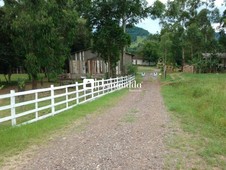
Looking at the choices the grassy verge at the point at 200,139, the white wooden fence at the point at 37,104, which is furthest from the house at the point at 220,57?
the grassy verge at the point at 200,139

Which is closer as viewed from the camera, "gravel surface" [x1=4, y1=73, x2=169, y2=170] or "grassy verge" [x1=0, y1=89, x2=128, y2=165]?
"gravel surface" [x1=4, y1=73, x2=169, y2=170]

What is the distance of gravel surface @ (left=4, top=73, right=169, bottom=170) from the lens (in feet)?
20.4

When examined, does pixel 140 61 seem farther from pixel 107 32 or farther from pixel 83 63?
pixel 107 32

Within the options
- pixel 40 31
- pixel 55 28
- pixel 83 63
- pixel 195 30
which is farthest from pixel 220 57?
pixel 40 31

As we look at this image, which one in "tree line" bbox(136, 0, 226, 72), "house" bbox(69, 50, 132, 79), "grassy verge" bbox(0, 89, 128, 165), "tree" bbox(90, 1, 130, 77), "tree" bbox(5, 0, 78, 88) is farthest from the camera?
"tree line" bbox(136, 0, 226, 72)

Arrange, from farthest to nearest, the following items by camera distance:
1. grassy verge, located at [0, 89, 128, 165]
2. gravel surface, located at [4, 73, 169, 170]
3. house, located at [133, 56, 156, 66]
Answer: house, located at [133, 56, 156, 66] → grassy verge, located at [0, 89, 128, 165] → gravel surface, located at [4, 73, 169, 170]

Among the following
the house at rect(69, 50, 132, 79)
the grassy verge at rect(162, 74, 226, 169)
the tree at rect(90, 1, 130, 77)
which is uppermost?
the tree at rect(90, 1, 130, 77)

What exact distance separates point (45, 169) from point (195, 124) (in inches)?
231

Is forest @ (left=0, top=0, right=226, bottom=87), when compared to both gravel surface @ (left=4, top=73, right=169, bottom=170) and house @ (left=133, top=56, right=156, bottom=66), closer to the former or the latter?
gravel surface @ (left=4, top=73, right=169, bottom=170)

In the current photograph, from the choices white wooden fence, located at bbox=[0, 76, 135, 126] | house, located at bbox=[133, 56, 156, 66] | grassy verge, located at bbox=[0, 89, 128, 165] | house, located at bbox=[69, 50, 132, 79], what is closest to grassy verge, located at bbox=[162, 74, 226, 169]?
grassy verge, located at bbox=[0, 89, 128, 165]

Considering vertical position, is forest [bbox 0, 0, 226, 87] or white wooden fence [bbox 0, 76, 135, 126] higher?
forest [bbox 0, 0, 226, 87]

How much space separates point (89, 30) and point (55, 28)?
36.7 feet

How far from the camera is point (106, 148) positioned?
24.2 ft

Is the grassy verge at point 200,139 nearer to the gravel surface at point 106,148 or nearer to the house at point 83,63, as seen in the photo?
the gravel surface at point 106,148
